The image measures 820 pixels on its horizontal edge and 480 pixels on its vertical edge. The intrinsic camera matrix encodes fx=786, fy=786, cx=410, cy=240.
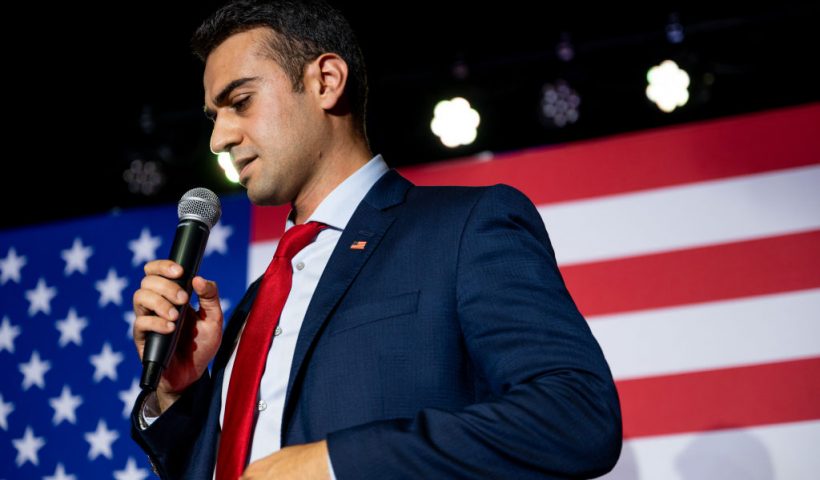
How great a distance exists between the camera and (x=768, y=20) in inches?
123

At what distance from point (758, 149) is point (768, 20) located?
30.5 inches

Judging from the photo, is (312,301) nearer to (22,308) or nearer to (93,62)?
(22,308)

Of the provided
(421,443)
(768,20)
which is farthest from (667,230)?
(421,443)

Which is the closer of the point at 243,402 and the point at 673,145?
the point at 243,402

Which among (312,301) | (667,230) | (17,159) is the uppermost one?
(17,159)

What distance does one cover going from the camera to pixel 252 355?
1.20m

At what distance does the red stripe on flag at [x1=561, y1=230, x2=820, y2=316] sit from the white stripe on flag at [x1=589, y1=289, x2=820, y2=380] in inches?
1.5

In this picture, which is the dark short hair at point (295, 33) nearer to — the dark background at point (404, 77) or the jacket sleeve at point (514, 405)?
the jacket sleeve at point (514, 405)

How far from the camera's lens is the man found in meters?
0.91

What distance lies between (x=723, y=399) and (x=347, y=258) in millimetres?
1610

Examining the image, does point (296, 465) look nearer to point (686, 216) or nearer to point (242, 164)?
point (242, 164)

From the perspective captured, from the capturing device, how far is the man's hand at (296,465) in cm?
88

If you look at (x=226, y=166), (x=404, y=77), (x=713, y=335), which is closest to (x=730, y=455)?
(x=713, y=335)

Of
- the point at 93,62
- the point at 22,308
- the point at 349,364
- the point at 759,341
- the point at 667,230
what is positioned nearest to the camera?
the point at 349,364
